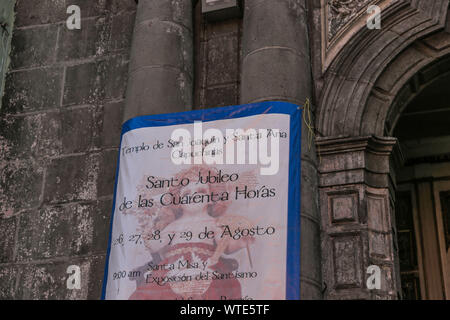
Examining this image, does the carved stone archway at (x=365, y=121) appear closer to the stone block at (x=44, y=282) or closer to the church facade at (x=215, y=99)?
the church facade at (x=215, y=99)

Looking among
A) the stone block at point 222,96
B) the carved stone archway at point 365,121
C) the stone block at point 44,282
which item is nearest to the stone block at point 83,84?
the stone block at point 222,96

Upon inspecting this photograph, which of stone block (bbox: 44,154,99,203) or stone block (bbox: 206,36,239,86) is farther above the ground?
stone block (bbox: 206,36,239,86)

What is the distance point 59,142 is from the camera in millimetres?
10203

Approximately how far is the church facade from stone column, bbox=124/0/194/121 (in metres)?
0.02

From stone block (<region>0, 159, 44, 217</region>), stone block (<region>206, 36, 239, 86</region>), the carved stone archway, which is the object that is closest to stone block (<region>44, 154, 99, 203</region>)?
stone block (<region>0, 159, 44, 217</region>)

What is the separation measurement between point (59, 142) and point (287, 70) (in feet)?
10.6

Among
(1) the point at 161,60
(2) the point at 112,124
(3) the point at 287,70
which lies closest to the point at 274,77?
(3) the point at 287,70

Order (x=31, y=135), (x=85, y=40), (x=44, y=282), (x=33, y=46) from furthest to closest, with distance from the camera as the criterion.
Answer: (x=33, y=46), (x=85, y=40), (x=31, y=135), (x=44, y=282)

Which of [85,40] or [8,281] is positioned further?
[85,40]

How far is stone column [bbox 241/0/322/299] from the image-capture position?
27.2ft

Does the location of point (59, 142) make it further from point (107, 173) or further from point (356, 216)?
point (356, 216)

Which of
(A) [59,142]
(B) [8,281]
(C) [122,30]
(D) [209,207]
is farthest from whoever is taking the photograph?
(C) [122,30]

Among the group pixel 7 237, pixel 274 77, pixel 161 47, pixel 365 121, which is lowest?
pixel 7 237

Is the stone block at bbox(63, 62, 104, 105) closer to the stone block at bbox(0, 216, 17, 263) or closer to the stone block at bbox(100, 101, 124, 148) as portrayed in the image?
the stone block at bbox(100, 101, 124, 148)
